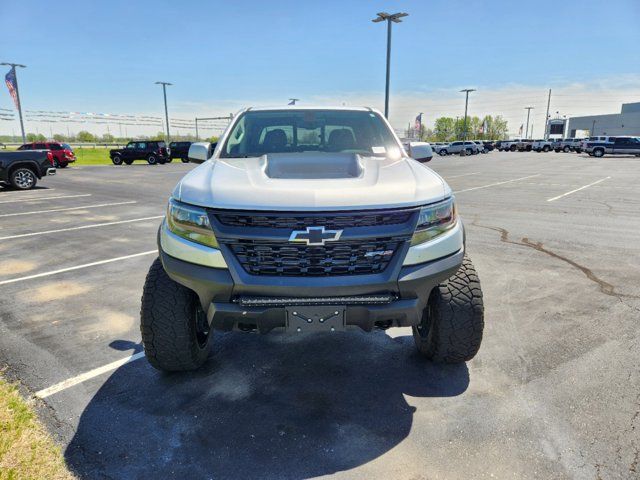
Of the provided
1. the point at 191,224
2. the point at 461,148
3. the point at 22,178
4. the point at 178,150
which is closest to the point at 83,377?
the point at 191,224

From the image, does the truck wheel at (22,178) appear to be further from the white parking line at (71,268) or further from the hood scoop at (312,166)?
the hood scoop at (312,166)

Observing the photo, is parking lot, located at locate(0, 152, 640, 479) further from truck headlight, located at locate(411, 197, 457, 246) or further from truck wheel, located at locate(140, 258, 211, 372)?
truck headlight, located at locate(411, 197, 457, 246)

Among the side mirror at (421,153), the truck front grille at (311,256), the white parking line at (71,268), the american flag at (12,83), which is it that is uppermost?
the american flag at (12,83)

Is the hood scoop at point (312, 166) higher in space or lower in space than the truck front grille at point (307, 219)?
higher

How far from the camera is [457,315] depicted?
9.78 ft

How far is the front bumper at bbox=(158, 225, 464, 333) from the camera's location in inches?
97.1

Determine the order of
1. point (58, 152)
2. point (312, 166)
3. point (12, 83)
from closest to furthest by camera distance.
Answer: point (312, 166) → point (58, 152) → point (12, 83)

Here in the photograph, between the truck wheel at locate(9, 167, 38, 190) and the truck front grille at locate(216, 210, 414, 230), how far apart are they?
1508cm

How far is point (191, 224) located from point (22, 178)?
49.4 ft

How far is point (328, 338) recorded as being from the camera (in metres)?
3.79

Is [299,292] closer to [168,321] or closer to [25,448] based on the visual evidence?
[168,321]

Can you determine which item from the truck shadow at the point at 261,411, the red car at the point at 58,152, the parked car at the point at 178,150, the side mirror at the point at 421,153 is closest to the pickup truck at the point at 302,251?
the truck shadow at the point at 261,411

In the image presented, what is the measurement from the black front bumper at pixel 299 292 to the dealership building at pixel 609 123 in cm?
11248

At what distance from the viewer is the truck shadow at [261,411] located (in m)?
2.34
